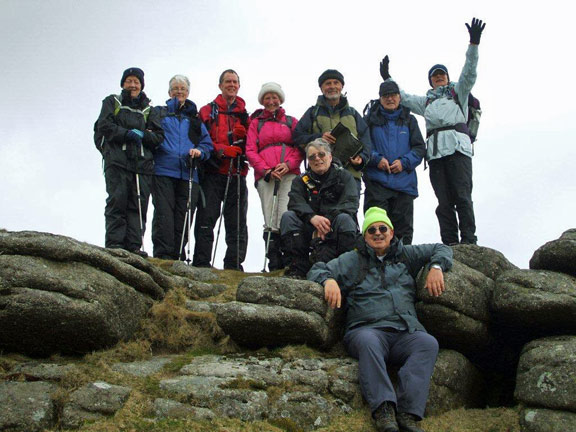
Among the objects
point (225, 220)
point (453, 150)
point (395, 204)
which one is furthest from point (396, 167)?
point (225, 220)

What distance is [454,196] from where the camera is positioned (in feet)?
48.6

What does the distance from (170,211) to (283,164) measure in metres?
2.95

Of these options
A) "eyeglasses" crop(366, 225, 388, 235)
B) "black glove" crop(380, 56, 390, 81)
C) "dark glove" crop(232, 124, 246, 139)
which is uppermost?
"black glove" crop(380, 56, 390, 81)

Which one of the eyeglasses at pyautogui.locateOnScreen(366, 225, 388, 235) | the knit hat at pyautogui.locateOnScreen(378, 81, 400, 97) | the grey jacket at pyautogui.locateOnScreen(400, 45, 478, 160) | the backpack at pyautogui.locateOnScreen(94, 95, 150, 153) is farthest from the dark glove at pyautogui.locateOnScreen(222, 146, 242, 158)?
the eyeglasses at pyautogui.locateOnScreen(366, 225, 388, 235)

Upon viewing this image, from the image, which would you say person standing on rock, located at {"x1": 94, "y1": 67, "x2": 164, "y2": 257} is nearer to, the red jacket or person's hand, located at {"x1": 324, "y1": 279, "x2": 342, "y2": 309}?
the red jacket

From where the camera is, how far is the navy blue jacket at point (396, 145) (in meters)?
15.0

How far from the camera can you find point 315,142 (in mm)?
13141

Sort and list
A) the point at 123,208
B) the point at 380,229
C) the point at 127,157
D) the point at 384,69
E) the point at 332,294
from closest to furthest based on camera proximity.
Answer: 1. the point at 332,294
2. the point at 380,229
3. the point at 123,208
4. the point at 127,157
5. the point at 384,69

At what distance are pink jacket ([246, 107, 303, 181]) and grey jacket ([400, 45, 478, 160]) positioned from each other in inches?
129

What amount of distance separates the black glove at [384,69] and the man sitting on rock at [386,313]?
6.89 m

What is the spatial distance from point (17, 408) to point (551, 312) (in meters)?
→ 8.16

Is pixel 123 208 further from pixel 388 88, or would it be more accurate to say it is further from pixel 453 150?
pixel 453 150

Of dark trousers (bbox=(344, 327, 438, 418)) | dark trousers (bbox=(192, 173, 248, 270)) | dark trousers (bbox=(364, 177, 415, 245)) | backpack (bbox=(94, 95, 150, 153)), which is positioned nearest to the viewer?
dark trousers (bbox=(344, 327, 438, 418))

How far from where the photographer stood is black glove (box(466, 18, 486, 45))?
14.7 metres
